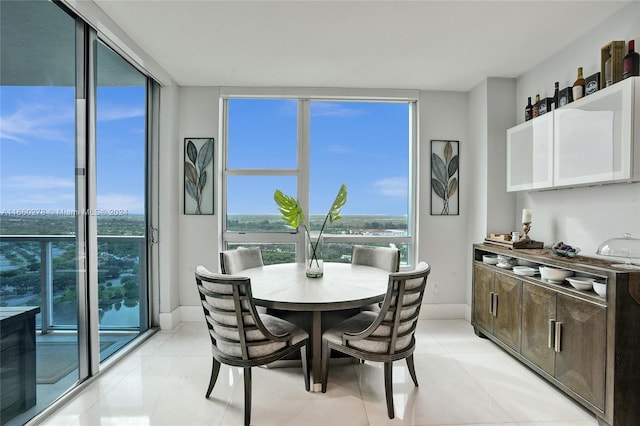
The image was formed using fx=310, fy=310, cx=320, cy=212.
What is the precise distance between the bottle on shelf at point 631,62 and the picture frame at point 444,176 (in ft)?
5.94

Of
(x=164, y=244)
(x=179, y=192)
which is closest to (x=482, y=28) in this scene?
(x=179, y=192)

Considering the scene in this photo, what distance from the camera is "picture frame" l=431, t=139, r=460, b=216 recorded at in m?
3.74

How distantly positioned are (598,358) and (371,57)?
280 cm

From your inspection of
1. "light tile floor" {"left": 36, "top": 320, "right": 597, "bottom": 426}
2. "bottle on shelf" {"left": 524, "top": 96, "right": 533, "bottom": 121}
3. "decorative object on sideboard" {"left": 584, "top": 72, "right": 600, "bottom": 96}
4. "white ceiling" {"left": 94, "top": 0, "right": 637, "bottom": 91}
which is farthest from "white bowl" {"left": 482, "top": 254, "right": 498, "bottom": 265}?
"white ceiling" {"left": 94, "top": 0, "right": 637, "bottom": 91}

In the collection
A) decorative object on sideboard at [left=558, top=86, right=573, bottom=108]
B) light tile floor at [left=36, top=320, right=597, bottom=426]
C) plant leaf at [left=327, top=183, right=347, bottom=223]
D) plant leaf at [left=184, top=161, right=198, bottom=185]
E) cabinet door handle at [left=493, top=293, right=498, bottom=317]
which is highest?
decorative object on sideboard at [left=558, top=86, right=573, bottom=108]

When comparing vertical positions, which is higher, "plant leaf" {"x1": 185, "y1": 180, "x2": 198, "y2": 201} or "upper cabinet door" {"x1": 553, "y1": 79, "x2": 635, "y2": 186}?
"upper cabinet door" {"x1": 553, "y1": 79, "x2": 635, "y2": 186}

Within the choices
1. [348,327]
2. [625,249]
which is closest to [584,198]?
[625,249]

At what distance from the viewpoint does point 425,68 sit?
312 cm

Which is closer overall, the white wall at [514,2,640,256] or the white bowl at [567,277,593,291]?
the white bowl at [567,277,593,291]

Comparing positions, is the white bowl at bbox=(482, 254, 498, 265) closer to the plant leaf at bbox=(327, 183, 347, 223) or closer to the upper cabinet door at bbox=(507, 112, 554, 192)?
the upper cabinet door at bbox=(507, 112, 554, 192)

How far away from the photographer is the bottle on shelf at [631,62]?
1934 mm

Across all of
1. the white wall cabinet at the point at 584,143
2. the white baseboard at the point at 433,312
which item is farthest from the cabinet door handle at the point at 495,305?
the white wall cabinet at the point at 584,143

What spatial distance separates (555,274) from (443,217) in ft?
5.34

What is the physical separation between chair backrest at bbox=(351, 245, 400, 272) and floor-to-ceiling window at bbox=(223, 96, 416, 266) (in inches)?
25.9
